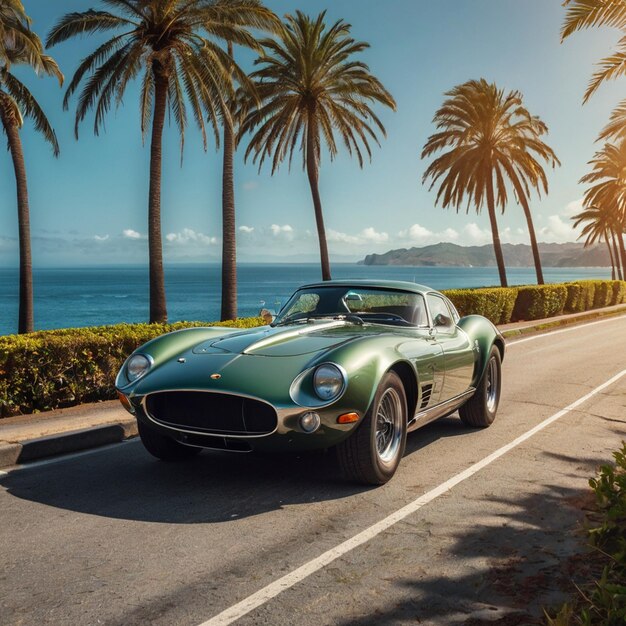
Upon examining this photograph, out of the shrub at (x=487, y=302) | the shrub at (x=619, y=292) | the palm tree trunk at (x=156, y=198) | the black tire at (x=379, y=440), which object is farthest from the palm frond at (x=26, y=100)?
the shrub at (x=619, y=292)

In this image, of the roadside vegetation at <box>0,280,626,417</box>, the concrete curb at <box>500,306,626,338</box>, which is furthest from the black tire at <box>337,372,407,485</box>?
the concrete curb at <box>500,306,626,338</box>

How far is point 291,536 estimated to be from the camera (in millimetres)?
4441

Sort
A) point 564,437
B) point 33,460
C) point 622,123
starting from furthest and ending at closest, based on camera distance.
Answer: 1. point 622,123
2. point 564,437
3. point 33,460

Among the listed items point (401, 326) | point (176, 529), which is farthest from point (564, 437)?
point (176, 529)

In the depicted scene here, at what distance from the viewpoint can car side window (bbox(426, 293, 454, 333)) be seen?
707cm

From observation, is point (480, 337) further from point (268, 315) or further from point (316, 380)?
point (316, 380)

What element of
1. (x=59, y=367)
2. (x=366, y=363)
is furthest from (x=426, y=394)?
(x=59, y=367)

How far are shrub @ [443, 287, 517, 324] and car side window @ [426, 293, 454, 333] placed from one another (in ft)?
46.4

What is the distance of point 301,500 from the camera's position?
16.9 ft

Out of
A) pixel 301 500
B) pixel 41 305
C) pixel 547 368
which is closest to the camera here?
pixel 301 500

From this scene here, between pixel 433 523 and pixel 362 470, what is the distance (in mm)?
793

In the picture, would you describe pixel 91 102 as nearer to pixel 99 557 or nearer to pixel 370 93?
pixel 370 93

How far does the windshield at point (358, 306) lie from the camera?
22.6 feet

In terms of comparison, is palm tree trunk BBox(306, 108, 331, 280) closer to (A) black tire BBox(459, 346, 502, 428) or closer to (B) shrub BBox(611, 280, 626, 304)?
(B) shrub BBox(611, 280, 626, 304)
